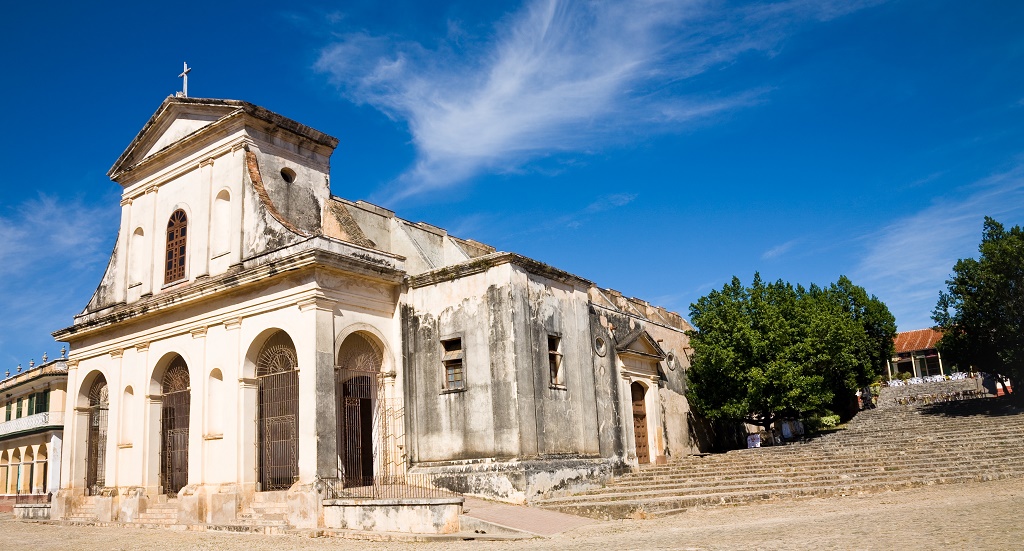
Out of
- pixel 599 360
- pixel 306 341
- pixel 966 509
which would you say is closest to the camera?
pixel 966 509

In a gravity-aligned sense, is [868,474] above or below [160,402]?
below

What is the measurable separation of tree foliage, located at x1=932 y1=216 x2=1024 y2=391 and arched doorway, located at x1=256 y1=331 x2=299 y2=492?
22.6m

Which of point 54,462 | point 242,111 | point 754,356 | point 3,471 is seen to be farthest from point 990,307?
point 3,471

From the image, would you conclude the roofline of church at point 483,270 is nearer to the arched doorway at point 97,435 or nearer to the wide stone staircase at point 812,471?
the wide stone staircase at point 812,471

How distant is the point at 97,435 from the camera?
73.0 ft

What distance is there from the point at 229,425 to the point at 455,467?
5.10 m

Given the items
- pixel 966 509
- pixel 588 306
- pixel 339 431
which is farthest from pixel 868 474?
pixel 339 431

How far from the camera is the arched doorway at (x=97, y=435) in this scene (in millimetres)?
21719

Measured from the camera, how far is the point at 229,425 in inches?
663

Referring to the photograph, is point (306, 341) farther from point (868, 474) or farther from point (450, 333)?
point (868, 474)

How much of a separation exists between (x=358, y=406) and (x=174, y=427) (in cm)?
665

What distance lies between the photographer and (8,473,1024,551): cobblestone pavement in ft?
28.1

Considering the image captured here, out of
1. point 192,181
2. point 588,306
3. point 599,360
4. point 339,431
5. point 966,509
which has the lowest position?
point 966,509

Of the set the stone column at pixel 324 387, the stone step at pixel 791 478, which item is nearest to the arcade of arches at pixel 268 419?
the stone column at pixel 324 387
